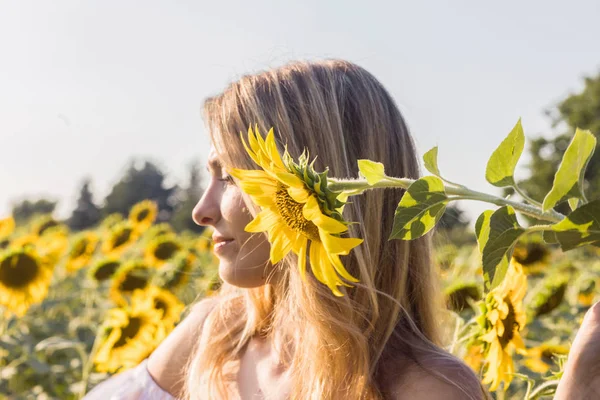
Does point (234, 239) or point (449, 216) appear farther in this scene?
point (449, 216)

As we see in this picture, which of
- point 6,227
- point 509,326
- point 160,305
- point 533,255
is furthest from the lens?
point 6,227

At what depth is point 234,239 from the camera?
1.29 metres

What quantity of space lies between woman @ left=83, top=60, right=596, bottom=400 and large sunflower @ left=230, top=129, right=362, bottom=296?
1.43ft

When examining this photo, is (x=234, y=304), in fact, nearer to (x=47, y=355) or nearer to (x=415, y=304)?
(x=415, y=304)

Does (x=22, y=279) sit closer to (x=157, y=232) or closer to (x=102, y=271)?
(x=102, y=271)

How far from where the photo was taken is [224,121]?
1.31 m

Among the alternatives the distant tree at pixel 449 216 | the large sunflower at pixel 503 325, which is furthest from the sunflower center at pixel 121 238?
the large sunflower at pixel 503 325

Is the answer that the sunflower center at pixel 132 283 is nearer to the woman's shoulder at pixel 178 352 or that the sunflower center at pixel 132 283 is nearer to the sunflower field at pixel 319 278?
the sunflower field at pixel 319 278

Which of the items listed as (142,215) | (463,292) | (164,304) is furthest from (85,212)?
(463,292)

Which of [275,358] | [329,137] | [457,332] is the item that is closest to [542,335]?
[457,332]

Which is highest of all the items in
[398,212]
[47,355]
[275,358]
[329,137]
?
[398,212]

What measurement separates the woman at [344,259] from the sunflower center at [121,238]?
2578mm

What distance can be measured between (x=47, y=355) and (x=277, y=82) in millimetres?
1727

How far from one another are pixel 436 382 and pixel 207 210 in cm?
47
